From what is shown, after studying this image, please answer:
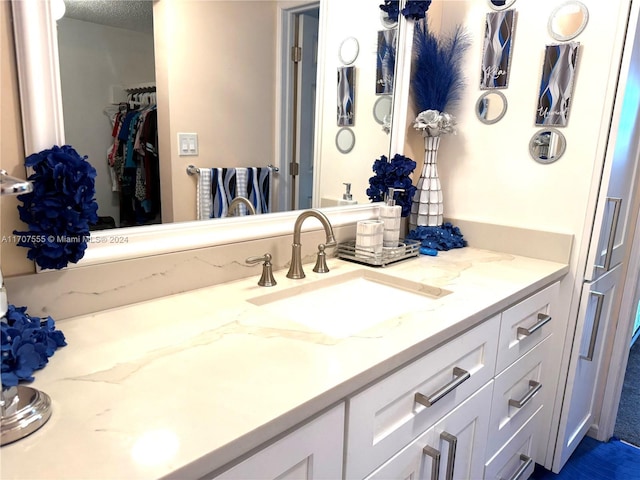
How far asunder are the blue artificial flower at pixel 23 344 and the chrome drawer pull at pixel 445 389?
2.36 ft

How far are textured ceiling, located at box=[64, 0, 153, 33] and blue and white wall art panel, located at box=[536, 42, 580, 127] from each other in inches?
51.1

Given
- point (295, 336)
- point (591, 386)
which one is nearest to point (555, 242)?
point (591, 386)

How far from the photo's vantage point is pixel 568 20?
4.92 ft

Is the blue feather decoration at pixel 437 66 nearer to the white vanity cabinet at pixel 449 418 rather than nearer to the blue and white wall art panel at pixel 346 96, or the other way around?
the blue and white wall art panel at pixel 346 96

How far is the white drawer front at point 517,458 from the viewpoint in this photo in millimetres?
1413

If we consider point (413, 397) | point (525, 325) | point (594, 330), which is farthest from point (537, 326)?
point (413, 397)

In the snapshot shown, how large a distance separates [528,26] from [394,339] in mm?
1306

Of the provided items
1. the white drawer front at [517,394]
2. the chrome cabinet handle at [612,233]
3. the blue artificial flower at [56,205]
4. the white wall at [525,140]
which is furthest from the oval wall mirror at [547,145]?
the blue artificial flower at [56,205]

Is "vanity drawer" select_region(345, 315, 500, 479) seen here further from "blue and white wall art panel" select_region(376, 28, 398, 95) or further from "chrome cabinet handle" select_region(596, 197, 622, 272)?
"blue and white wall art panel" select_region(376, 28, 398, 95)

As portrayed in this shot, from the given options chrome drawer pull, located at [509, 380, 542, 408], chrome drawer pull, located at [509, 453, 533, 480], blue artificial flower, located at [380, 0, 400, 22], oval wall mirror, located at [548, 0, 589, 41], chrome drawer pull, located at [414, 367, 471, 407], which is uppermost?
blue artificial flower, located at [380, 0, 400, 22]

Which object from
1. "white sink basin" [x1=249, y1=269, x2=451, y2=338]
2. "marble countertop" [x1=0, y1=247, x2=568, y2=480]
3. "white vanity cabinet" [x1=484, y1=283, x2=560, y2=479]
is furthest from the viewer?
"white vanity cabinet" [x1=484, y1=283, x2=560, y2=479]

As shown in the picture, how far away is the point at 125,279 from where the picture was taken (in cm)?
102

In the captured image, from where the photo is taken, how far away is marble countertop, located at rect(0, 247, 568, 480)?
56 centimetres

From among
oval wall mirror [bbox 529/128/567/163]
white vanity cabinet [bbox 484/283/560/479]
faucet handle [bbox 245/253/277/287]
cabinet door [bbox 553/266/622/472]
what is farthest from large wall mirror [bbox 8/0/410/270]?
cabinet door [bbox 553/266/622/472]
